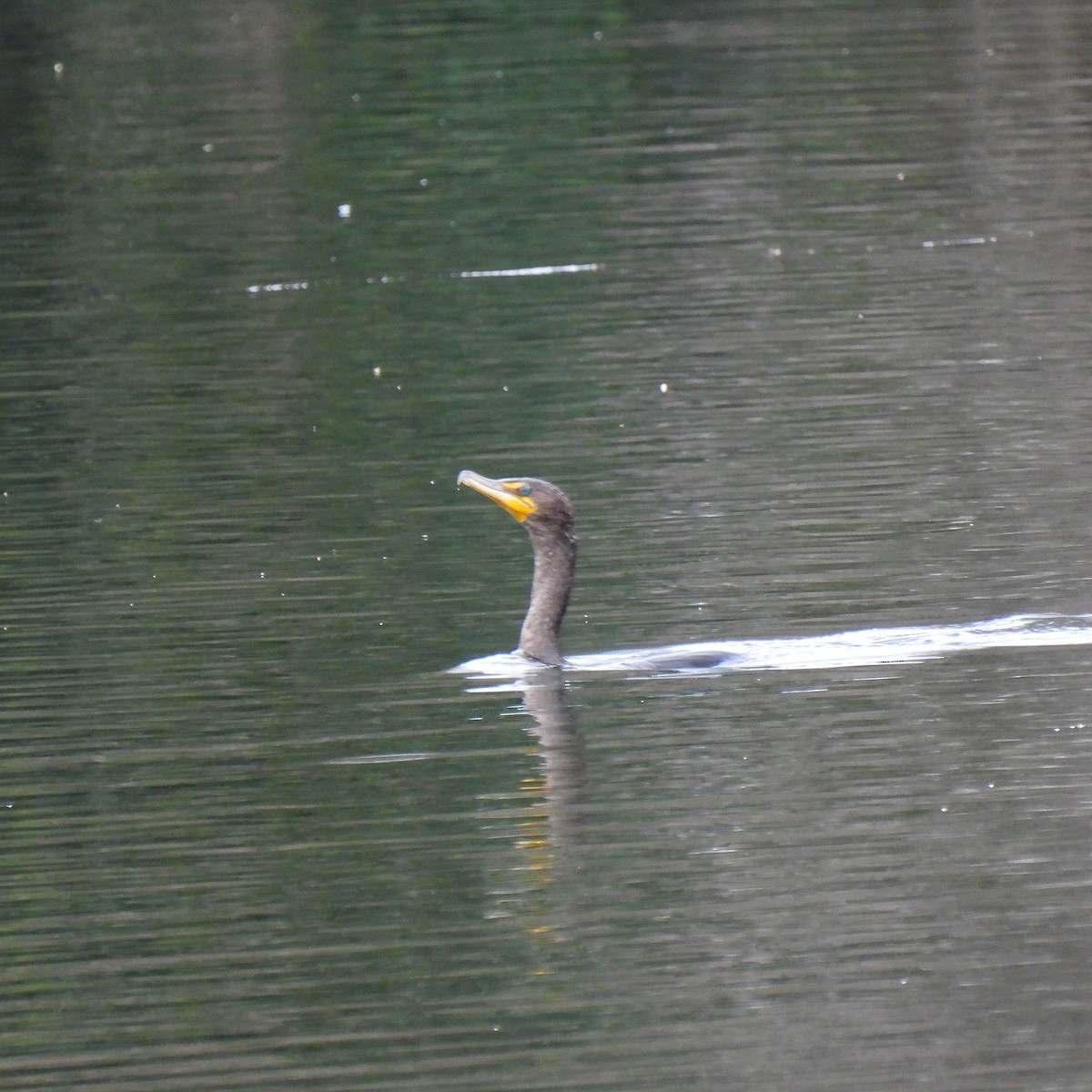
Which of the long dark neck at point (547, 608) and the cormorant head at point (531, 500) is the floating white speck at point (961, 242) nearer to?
the cormorant head at point (531, 500)

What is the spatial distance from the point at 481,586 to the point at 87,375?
6694mm

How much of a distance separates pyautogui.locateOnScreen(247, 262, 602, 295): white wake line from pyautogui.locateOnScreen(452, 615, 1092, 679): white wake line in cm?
1075

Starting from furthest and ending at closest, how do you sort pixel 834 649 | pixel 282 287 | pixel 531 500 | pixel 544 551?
pixel 282 287 < pixel 531 500 < pixel 544 551 < pixel 834 649

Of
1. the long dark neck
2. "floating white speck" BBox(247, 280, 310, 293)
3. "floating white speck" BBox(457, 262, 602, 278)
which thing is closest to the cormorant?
the long dark neck

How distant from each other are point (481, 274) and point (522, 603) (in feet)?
32.4

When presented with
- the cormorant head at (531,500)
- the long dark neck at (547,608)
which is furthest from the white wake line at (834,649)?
the cormorant head at (531,500)

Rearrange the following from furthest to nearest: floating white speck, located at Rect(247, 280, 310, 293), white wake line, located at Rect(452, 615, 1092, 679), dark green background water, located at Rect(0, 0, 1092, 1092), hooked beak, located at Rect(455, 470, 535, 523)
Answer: floating white speck, located at Rect(247, 280, 310, 293), hooked beak, located at Rect(455, 470, 535, 523), white wake line, located at Rect(452, 615, 1092, 679), dark green background water, located at Rect(0, 0, 1092, 1092)

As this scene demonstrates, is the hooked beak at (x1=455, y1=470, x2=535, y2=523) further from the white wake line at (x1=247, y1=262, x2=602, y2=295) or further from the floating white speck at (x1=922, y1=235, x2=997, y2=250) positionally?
the floating white speck at (x1=922, y1=235, x2=997, y2=250)

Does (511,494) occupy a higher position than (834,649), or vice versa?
(511,494)

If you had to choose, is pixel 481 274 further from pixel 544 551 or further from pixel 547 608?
pixel 547 608

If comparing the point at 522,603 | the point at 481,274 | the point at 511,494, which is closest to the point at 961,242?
the point at 481,274

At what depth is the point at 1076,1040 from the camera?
727 centimetres

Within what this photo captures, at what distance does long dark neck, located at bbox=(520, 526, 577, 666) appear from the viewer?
38.2 ft

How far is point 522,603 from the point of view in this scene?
12812mm
